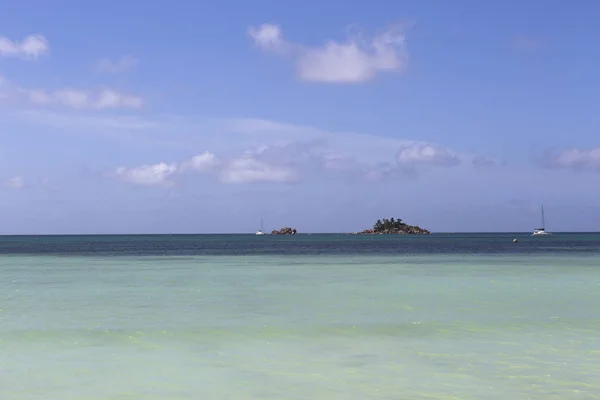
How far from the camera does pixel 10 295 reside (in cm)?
3525

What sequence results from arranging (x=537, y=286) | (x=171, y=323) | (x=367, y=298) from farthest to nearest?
(x=537, y=286) → (x=367, y=298) → (x=171, y=323)

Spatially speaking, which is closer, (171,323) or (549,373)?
Answer: (549,373)

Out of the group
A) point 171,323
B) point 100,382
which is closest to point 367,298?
point 171,323

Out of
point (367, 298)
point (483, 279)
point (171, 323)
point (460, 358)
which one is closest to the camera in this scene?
point (460, 358)

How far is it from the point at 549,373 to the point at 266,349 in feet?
25.2

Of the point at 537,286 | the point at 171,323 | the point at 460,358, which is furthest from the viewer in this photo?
the point at 537,286

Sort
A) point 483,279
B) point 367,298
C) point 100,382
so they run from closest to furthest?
1. point 100,382
2. point 367,298
3. point 483,279

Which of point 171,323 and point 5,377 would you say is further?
point 171,323

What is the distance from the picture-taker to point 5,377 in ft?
51.4

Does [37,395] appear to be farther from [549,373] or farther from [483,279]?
[483,279]

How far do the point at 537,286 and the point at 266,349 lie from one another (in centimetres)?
2562

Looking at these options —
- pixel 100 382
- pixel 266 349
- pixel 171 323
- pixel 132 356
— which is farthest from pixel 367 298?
pixel 100 382

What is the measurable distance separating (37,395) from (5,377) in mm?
2151

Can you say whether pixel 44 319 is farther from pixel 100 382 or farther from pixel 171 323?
pixel 100 382
